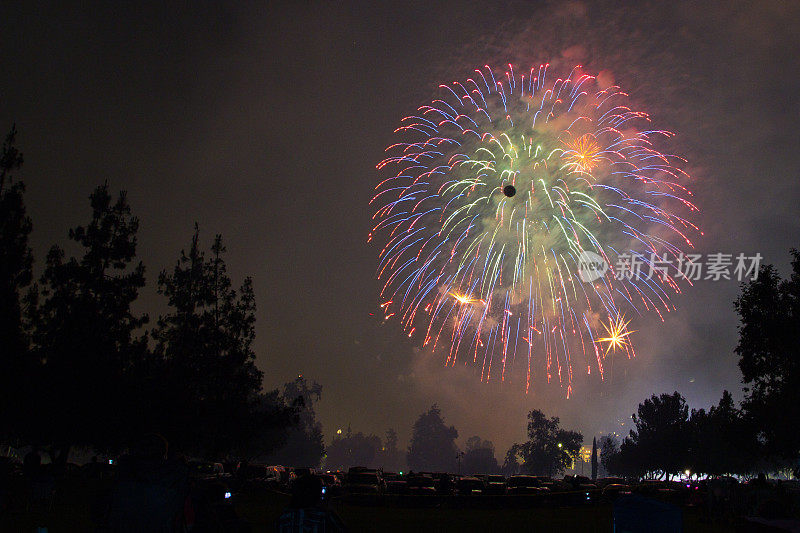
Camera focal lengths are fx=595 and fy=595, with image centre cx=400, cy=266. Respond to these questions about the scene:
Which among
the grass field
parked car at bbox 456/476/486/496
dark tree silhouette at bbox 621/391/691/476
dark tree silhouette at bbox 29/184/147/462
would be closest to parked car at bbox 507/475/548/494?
parked car at bbox 456/476/486/496

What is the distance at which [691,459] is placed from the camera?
83812 mm

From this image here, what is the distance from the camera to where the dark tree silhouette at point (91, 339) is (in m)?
33.1

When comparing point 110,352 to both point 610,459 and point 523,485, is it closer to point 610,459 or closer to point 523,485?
point 523,485

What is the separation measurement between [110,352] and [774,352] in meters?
36.9

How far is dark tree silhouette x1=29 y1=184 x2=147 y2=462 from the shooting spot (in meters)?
33.1

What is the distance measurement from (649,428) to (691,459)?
14.0 meters

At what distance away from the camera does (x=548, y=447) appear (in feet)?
520

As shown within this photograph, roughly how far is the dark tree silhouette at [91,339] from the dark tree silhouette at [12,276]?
141 cm

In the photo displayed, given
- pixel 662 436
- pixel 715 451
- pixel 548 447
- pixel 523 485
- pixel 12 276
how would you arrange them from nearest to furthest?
pixel 12 276
pixel 523 485
pixel 715 451
pixel 662 436
pixel 548 447

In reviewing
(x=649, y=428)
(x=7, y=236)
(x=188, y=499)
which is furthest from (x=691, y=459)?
(x=188, y=499)

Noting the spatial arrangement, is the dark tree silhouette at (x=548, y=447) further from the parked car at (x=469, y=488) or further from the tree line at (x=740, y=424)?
the parked car at (x=469, y=488)

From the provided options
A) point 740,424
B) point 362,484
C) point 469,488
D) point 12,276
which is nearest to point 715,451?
point 740,424

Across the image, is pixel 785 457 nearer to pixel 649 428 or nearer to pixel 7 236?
pixel 7 236

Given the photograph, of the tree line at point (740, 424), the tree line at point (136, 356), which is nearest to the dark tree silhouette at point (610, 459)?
the tree line at point (740, 424)
